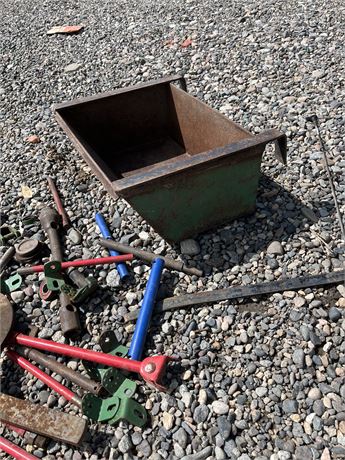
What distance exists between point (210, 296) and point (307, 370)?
76 centimetres

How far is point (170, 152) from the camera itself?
4133 millimetres

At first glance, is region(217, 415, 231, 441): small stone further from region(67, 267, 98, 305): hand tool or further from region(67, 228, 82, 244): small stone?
region(67, 228, 82, 244): small stone

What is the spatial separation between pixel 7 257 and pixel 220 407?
2090 mm

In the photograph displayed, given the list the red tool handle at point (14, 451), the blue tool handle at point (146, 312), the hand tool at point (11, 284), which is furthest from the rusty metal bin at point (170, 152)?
the red tool handle at point (14, 451)

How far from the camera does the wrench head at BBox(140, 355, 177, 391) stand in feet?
7.39

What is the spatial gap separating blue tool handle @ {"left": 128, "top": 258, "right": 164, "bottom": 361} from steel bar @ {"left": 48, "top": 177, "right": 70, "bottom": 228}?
3.42ft

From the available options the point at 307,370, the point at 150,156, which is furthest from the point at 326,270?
the point at 150,156

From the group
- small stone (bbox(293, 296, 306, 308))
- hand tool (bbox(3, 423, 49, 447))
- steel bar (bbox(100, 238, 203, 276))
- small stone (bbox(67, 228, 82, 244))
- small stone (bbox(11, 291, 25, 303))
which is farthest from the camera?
small stone (bbox(67, 228, 82, 244))

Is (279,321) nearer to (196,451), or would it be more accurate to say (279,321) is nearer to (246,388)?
(246,388)

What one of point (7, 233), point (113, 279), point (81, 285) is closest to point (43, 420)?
point (81, 285)

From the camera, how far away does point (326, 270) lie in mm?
2842

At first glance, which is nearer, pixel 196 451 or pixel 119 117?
pixel 196 451

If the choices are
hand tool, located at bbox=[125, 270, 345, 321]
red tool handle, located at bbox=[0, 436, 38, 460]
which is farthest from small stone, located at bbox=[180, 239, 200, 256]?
red tool handle, located at bbox=[0, 436, 38, 460]

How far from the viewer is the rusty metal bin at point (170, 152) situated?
8.75 feet
